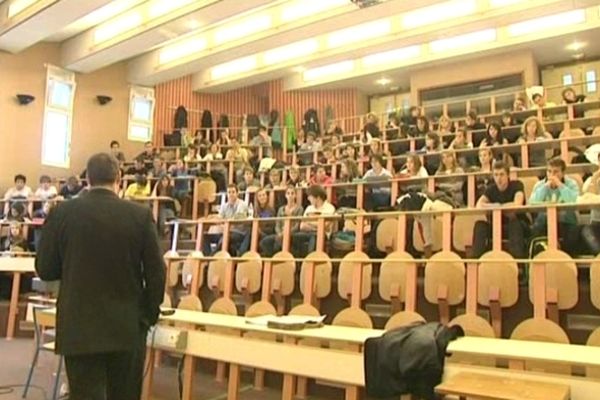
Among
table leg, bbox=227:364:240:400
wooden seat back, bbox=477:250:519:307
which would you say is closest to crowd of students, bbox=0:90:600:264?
wooden seat back, bbox=477:250:519:307

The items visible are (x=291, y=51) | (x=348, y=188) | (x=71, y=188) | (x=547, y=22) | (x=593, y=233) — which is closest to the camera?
(x=593, y=233)

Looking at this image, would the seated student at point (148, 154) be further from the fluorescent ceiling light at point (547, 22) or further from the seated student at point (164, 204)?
the fluorescent ceiling light at point (547, 22)

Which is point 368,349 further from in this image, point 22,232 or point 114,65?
point 114,65

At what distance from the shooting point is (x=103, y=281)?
1797mm

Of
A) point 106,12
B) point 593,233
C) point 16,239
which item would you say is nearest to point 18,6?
point 106,12

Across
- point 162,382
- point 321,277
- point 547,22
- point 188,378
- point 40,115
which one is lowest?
point 162,382

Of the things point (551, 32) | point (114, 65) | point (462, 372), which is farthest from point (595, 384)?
point (114, 65)

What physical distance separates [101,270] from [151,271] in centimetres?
16

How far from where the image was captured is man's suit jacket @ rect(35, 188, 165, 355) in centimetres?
176

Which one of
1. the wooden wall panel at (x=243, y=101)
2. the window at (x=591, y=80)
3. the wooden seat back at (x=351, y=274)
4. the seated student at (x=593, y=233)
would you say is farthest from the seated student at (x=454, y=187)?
the wooden wall panel at (x=243, y=101)

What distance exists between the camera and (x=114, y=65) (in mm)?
9898

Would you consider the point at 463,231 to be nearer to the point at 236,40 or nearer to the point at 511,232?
the point at 511,232

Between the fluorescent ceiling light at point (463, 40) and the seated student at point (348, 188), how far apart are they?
148 inches

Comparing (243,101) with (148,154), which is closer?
(148,154)
